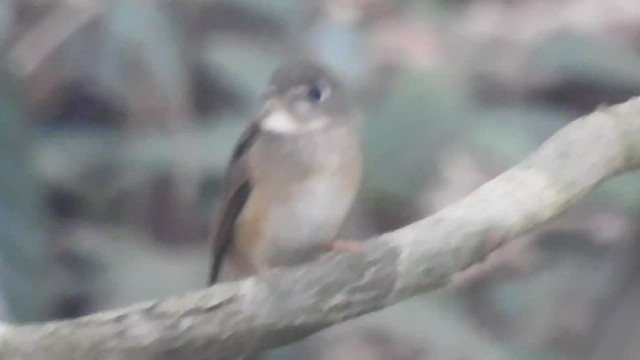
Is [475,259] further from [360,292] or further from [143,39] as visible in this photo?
[143,39]

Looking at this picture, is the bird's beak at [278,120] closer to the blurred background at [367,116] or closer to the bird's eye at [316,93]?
the bird's eye at [316,93]

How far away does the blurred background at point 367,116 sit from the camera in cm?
103

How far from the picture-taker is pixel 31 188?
1011mm

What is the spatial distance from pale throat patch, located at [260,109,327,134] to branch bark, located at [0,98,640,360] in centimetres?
12

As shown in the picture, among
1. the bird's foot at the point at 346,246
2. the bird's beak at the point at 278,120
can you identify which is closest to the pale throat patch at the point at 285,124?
Answer: the bird's beak at the point at 278,120

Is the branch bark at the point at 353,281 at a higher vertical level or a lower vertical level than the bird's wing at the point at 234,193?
lower

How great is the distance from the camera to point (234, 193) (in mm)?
876

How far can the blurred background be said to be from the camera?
1026 mm

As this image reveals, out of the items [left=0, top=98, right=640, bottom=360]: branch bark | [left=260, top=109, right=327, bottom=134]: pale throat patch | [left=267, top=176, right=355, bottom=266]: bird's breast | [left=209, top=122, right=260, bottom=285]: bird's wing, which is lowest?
[left=0, top=98, right=640, bottom=360]: branch bark

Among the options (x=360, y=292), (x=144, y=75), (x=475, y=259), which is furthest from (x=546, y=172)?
(x=144, y=75)

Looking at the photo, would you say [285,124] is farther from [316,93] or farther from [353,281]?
[353,281]

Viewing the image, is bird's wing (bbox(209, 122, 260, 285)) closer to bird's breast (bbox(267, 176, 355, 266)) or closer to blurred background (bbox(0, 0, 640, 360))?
bird's breast (bbox(267, 176, 355, 266))

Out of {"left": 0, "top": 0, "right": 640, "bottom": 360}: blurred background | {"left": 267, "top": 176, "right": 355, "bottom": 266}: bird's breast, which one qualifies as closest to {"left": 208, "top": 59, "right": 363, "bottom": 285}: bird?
{"left": 267, "top": 176, "right": 355, "bottom": 266}: bird's breast

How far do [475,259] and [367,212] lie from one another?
214 millimetres
